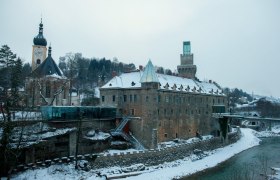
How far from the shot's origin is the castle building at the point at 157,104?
144ft

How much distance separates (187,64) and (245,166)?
103 ft

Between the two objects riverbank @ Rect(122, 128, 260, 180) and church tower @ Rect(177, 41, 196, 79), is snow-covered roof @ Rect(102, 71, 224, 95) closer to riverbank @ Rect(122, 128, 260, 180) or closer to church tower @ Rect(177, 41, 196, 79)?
church tower @ Rect(177, 41, 196, 79)

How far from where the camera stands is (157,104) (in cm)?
4488

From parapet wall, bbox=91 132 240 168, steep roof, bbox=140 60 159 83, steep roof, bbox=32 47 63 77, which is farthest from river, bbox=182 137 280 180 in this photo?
steep roof, bbox=32 47 63 77

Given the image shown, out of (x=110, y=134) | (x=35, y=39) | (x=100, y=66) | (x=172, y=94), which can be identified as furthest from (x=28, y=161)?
(x=100, y=66)

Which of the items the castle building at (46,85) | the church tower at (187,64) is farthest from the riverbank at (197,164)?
the castle building at (46,85)

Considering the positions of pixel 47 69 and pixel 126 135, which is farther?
pixel 47 69

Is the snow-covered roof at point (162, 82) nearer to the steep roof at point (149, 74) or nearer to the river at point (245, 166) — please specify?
the steep roof at point (149, 74)

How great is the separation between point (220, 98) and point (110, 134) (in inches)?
1291

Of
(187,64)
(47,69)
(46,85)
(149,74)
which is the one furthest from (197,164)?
(47,69)

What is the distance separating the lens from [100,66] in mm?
106625

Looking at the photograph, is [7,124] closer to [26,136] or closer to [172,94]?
[26,136]

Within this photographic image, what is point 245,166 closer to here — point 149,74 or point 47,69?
point 149,74

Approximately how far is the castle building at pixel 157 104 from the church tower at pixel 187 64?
7.84m
